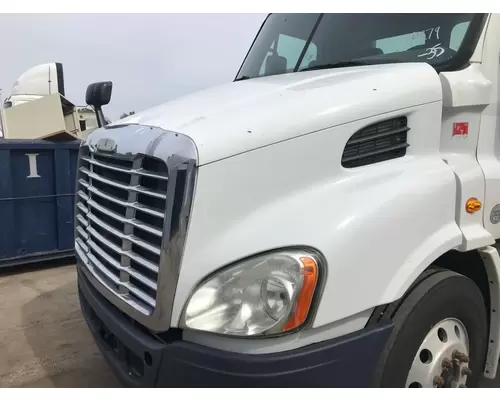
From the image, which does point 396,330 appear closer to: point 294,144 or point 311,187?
point 311,187

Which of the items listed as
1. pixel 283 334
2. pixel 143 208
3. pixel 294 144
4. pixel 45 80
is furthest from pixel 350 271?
pixel 45 80

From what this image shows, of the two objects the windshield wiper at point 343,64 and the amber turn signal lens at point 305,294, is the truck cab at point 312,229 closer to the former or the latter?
the amber turn signal lens at point 305,294

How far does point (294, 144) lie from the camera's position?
1995 millimetres

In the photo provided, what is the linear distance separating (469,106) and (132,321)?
2026mm

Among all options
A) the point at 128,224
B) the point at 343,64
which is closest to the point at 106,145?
the point at 128,224

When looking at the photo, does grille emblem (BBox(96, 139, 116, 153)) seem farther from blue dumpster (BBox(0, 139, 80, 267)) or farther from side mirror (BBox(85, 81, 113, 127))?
blue dumpster (BBox(0, 139, 80, 267))

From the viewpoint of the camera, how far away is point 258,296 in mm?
1818

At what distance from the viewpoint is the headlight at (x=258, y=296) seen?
1794 millimetres

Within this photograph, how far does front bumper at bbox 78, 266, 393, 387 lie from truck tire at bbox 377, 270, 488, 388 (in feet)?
0.35

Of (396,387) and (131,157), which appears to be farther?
(131,157)

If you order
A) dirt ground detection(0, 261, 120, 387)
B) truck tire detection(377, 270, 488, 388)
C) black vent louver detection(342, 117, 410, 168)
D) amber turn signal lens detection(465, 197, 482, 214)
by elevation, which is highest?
black vent louver detection(342, 117, 410, 168)

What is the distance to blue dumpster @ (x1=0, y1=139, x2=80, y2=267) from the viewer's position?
5406mm

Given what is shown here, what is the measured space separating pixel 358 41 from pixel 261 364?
2.14m

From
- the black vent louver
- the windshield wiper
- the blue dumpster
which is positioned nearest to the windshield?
the windshield wiper
